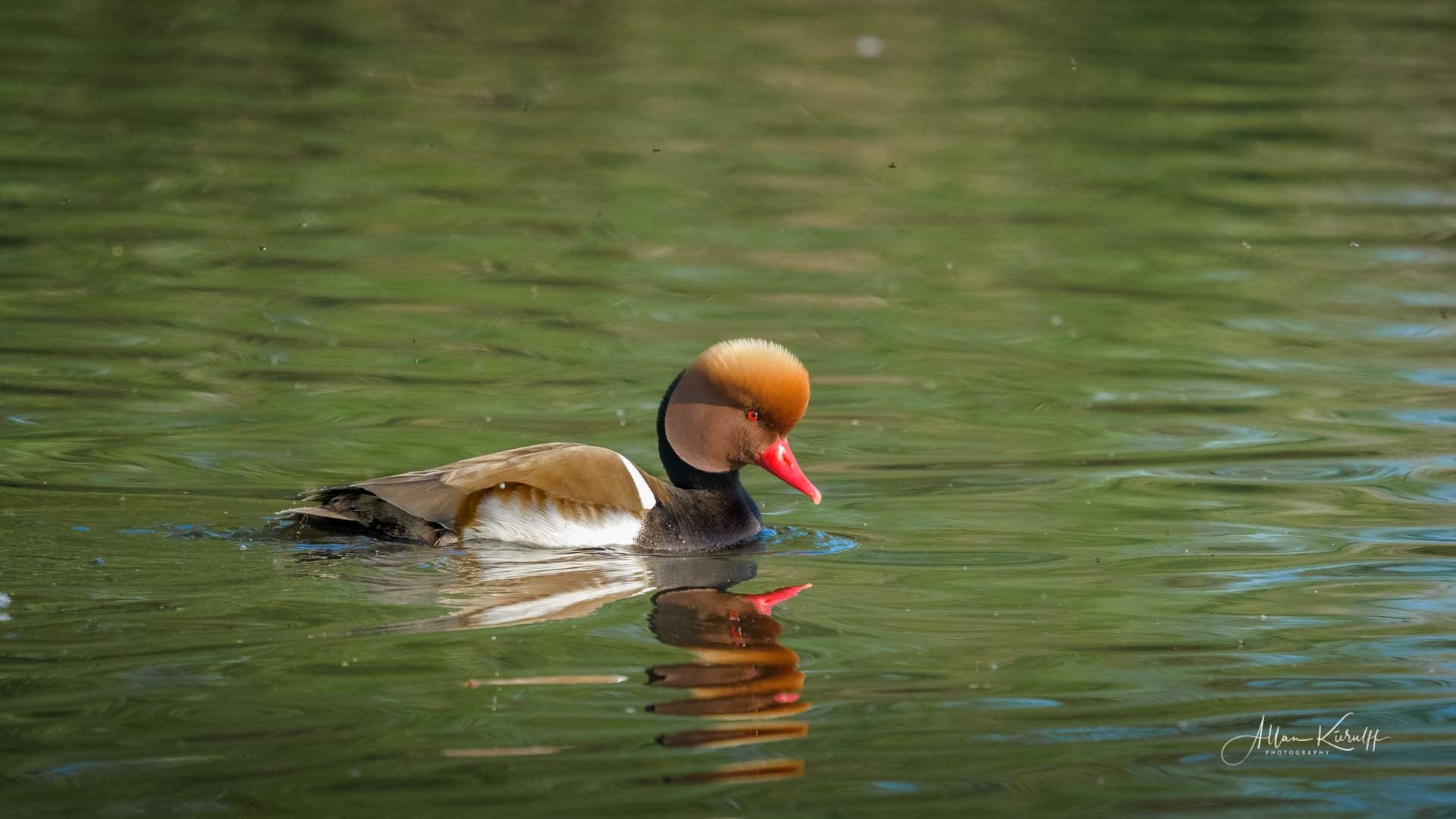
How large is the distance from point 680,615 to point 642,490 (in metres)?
0.99

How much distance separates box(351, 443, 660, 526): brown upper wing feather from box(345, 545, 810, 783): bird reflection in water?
0.19m

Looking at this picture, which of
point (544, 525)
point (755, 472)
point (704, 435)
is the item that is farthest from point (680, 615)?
point (755, 472)

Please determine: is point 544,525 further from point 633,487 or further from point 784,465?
point 784,465

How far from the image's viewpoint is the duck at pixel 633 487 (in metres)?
7.59

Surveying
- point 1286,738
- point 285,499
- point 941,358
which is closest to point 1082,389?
point 941,358

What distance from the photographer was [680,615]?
271 inches

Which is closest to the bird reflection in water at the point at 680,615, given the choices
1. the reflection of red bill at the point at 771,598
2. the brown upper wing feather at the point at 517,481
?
the reflection of red bill at the point at 771,598

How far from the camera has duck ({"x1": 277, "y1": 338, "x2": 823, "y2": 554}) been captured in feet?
24.9

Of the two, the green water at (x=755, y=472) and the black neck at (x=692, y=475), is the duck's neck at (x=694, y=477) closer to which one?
the black neck at (x=692, y=475)

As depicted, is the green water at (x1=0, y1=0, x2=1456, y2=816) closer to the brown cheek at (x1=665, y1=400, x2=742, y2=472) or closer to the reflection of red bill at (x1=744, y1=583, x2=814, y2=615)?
the reflection of red bill at (x1=744, y1=583, x2=814, y2=615)

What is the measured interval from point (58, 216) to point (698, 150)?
5456 millimetres

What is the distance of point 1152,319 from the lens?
12367 mm

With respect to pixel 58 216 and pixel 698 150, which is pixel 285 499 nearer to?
pixel 58 216

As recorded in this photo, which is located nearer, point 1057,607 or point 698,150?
point 1057,607
